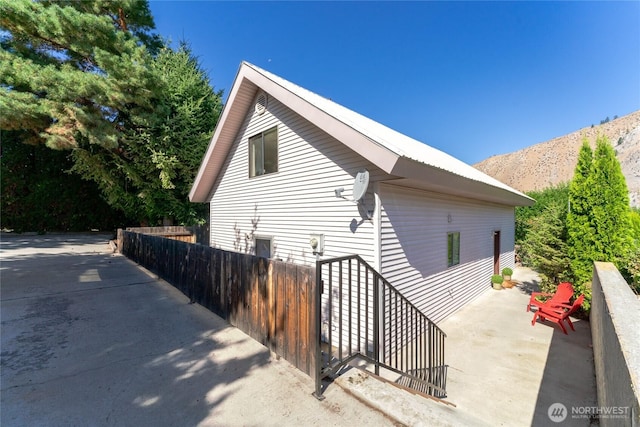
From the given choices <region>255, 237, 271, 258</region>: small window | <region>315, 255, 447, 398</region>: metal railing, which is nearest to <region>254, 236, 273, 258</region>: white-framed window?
<region>255, 237, 271, 258</region>: small window

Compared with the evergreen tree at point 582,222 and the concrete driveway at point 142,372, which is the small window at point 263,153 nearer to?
the concrete driveway at point 142,372

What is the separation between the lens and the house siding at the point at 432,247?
4.89m

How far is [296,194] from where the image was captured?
6.08 meters

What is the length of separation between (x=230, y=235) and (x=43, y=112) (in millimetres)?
11124

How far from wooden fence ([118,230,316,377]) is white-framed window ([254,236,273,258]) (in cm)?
197

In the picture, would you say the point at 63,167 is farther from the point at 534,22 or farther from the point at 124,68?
the point at 534,22

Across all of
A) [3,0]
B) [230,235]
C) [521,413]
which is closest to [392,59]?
[230,235]

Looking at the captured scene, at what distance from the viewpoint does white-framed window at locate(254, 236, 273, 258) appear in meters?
7.00

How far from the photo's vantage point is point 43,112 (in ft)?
38.4

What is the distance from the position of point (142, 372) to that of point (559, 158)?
258ft

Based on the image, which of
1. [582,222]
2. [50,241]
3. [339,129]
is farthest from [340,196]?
[50,241]

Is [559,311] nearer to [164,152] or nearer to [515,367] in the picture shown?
[515,367]

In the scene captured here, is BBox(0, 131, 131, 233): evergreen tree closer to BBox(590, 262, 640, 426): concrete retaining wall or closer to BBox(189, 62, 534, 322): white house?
BBox(189, 62, 534, 322): white house

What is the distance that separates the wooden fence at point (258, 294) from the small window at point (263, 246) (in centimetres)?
199
